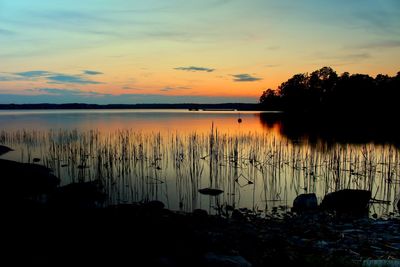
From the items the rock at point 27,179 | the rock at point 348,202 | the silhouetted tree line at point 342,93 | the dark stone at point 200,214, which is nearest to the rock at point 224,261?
the dark stone at point 200,214

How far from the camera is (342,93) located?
61.9 meters

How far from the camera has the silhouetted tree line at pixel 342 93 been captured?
53969 millimetres

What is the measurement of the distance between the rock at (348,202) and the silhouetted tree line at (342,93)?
4599 cm

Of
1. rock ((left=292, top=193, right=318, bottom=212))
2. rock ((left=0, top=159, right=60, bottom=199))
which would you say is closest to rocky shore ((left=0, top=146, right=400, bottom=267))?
rock ((left=292, top=193, right=318, bottom=212))

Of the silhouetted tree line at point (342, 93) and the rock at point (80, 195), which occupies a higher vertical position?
the silhouetted tree line at point (342, 93)

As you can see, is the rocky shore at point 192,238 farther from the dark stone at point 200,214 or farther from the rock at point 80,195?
the rock at point 80,195

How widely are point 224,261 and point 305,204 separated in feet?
22.4

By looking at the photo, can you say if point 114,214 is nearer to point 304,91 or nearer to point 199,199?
point 199,199

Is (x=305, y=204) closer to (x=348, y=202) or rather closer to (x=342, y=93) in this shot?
(x=348, y=202)

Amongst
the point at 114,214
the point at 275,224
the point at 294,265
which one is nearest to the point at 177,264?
the point at 294,265

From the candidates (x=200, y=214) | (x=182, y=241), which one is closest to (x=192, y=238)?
(x=182, y=241)

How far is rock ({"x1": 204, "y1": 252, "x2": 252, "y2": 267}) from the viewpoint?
17.7 ft

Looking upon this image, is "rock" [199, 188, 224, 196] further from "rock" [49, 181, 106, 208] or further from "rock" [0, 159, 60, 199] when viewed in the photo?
"rock" [0, 159, 60, 199]

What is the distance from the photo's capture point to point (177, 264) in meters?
5.70
